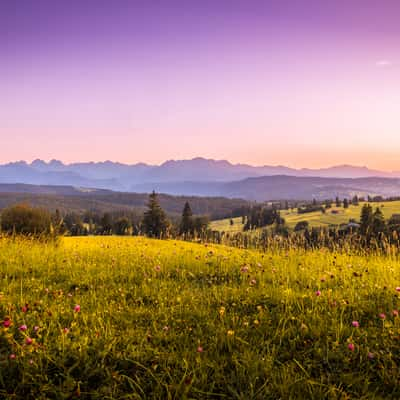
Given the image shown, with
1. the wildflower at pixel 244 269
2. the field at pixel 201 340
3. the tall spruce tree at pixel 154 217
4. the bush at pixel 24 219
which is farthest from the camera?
the tall spruce tree at pixel 154 217

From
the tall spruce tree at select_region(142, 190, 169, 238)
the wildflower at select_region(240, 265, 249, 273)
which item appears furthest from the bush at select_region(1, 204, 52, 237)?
the tall spruce tree at select_region(142, 190, 169, 238)

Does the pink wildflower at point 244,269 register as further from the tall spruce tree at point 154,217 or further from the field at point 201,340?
the tall spruce tree at point 154,217

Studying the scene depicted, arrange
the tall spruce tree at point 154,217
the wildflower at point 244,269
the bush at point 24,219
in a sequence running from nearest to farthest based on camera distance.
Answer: the wildflower at point 244,269 → the bush at point 24,219 → the tall spruce tree at point 154,217

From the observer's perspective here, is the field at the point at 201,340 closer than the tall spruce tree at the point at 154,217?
Yes

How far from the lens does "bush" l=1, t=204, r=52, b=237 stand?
23577 mm

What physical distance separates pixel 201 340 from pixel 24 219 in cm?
2521

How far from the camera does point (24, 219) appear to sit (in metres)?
24.3

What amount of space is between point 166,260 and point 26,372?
5.25 m

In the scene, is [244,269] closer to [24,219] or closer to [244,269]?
[244,269]

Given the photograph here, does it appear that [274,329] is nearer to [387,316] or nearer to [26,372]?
[387,316]

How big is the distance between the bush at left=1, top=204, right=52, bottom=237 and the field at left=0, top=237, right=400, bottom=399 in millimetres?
20017

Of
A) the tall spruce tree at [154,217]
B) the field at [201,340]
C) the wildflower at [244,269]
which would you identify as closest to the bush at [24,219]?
the field at [201,340]

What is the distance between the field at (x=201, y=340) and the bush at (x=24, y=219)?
20017 mm

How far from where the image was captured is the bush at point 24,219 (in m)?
23.6
